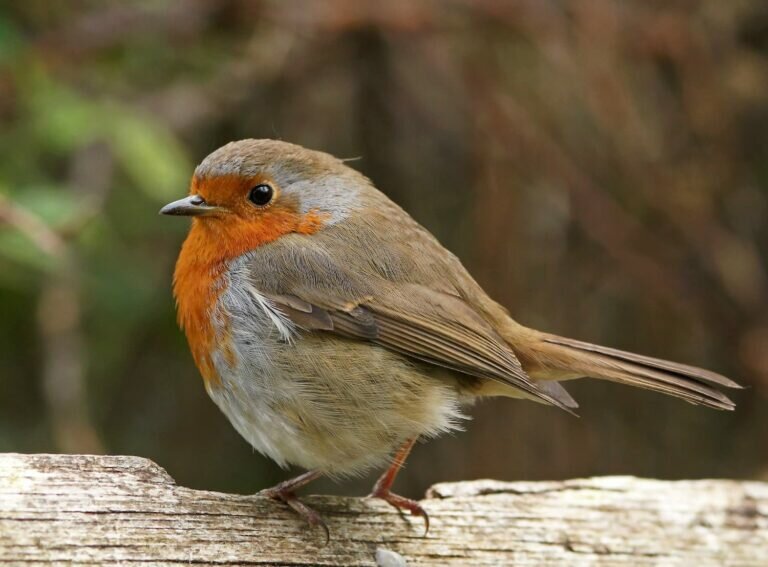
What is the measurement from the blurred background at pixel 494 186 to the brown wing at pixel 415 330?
75.0 inches

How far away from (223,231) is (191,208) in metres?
0.12

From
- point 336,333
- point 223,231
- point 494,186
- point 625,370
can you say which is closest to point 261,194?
point 223,231

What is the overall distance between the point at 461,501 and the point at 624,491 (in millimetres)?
580

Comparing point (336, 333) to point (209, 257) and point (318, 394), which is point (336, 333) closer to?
point (318, 394)

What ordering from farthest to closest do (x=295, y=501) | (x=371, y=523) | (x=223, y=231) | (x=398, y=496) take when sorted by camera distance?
(x=223, y=231)
(x=398, y=496)
(x=371, y=523)
(x=295, y=501)

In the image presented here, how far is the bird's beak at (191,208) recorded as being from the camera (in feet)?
10.9

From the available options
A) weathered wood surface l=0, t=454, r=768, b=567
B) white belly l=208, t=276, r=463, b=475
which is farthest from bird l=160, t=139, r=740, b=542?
weathered wood surface l=0, t=454, r=768, b=567

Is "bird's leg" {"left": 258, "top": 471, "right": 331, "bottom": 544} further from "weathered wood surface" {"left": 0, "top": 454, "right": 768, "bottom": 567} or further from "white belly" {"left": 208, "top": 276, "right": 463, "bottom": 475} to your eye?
"white belly" {"left": 208, "top": 276, "right": 463, "bottom": 475}

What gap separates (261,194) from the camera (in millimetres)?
3436

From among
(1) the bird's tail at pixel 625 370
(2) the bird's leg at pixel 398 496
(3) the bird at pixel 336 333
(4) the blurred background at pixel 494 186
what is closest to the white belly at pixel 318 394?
(3) the bird at pixel 336 333

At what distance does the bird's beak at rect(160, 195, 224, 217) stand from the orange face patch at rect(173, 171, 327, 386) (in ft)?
0.07

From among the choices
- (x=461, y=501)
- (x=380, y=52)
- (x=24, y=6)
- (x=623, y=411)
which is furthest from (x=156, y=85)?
(x=623, y=411)

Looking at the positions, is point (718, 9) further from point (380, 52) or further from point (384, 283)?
point (384, 283)

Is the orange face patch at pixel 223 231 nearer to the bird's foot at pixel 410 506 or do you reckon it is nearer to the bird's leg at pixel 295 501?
the bird's leg at pixel 295 501
